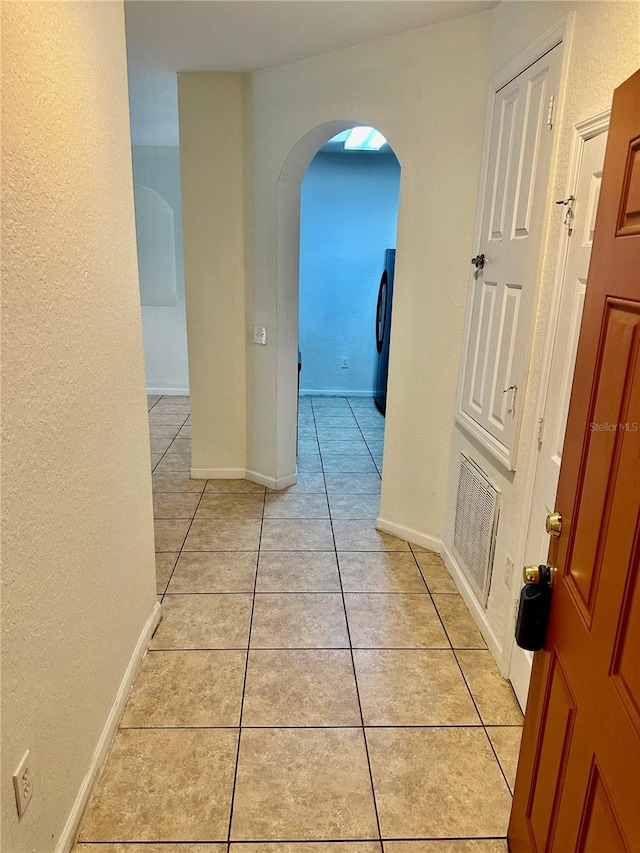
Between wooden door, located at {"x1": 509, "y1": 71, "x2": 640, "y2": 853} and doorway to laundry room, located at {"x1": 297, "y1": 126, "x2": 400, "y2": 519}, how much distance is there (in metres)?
4.04

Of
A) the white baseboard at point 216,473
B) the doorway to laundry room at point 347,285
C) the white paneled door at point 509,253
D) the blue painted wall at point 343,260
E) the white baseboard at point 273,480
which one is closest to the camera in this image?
the white paneled door at point 509,253

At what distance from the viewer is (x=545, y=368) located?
76.0 inches

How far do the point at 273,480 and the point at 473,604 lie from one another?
5.79 feet

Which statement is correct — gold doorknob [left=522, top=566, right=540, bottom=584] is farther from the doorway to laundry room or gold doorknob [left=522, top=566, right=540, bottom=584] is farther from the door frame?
the doorway to laundry room

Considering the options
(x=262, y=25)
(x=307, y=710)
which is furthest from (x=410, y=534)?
(x=262, y=25)

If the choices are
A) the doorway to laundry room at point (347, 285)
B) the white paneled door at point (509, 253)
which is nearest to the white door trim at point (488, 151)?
the white paneled door at point (509, 253)

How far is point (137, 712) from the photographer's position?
2002 mm

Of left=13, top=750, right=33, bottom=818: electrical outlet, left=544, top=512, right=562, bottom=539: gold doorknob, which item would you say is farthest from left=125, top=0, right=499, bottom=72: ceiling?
left=13, top=750, right=33, bottom=818: electrical outlet

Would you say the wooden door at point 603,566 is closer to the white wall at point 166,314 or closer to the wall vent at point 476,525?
the wall vent at point 476,525

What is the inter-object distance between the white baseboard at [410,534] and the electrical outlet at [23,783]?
229 cm

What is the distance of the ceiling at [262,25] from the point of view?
7.95 ft

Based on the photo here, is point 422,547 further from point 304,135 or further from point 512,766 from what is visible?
point 304,135

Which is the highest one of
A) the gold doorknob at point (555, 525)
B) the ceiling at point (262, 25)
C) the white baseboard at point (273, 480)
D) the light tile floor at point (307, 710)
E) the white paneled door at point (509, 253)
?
the ceiling at point (262, 25)

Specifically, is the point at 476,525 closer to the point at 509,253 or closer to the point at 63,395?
the point at 509,253
